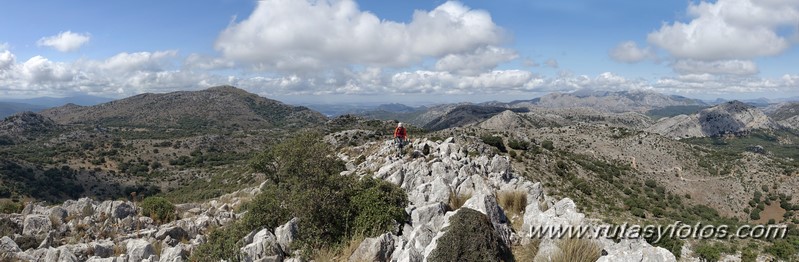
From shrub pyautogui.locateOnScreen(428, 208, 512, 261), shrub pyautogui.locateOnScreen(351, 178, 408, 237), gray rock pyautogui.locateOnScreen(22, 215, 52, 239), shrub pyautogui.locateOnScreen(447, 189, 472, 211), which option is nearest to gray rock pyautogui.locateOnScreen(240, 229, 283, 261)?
shrub pyautogui.locateOnScreen(351, 178, 408, 237)

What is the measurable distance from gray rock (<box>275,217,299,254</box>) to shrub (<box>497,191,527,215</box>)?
22.4 feet

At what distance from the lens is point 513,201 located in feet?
45.4

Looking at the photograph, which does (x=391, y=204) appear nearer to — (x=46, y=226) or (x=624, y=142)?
(x=46, y=226)

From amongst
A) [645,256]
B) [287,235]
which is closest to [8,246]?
[287,235]

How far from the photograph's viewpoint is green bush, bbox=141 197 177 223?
19.5 m

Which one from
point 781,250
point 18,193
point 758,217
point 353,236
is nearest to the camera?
point 353,236

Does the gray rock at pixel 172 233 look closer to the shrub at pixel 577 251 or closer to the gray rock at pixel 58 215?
the gray rock at pixel 58 215

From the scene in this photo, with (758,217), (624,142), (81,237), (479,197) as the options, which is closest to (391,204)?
(479,197)

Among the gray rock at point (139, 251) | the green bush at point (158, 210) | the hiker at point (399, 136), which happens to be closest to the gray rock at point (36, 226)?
the green bush at point (158, 210)

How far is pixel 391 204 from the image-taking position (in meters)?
11.3

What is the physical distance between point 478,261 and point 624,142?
364 feet

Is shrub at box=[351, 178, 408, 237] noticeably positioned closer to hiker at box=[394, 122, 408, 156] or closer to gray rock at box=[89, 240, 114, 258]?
gray rock at box=[89, 240, 114, 258]

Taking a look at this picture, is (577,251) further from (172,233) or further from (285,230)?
(172,233)

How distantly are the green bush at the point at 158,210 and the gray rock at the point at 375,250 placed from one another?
14.7 meters
